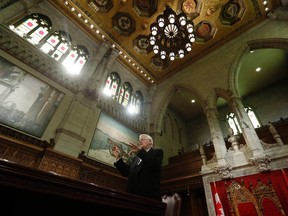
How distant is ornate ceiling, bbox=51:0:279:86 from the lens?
9758 millimetres

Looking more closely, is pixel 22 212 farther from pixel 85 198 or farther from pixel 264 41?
pixel 264 41

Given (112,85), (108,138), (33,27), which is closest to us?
(33,27)

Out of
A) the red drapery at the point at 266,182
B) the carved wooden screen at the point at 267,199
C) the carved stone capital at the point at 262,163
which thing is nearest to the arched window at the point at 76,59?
the red drapery at the point at 266,182

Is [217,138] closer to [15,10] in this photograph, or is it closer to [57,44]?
[57,44]

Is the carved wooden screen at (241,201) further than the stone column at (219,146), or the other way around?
the stone column at (219,146)

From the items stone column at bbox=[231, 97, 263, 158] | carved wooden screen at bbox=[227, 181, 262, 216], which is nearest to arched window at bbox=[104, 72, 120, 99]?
stone column at bbox=[231, 97, 263, 158]

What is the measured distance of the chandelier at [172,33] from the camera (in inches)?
276

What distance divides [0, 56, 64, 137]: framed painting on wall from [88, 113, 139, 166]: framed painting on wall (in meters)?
2.32

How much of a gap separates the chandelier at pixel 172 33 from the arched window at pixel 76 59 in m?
4.43

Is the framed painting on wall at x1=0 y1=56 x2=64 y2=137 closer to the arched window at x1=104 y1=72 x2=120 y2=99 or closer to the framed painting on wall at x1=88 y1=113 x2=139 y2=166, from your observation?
the framed painting on wall at x1=88 y1=113 x2=139 y2=166

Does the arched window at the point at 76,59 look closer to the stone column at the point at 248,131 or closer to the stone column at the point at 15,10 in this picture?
the stone column at the point at 15,10

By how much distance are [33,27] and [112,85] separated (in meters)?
5.08

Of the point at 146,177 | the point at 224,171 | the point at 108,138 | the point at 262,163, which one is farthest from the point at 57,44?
the point at 262,163

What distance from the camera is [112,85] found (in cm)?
1098
